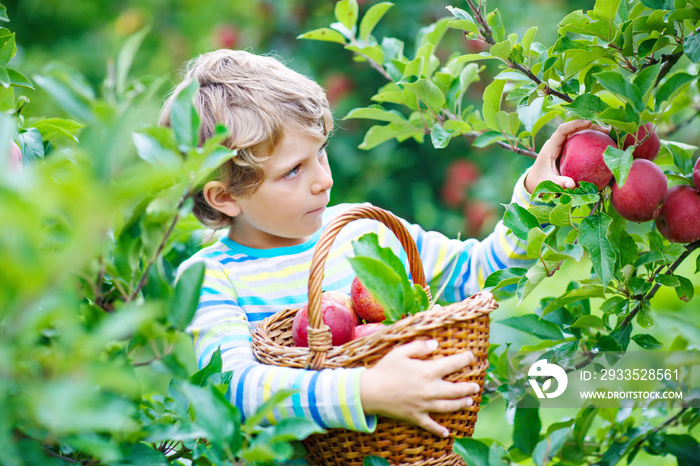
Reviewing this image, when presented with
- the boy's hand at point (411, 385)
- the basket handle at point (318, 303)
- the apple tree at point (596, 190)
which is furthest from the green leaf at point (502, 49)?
the boy's hand at point (411, 385)

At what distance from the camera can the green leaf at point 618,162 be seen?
2.68ft

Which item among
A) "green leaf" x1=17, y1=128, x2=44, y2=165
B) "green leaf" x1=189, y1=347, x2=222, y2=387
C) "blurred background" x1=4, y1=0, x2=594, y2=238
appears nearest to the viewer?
"green leaf" x1=189, y1=347, x2=222, y2=387

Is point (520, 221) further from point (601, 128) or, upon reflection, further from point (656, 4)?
point (656, 4)

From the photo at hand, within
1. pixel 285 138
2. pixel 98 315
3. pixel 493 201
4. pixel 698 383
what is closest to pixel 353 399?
pixel 98 315

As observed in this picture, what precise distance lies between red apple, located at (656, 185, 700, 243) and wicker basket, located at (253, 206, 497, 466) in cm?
34

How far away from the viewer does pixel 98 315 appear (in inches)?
26.5

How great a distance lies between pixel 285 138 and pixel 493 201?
67.5 inches

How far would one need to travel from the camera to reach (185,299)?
25.1 inches

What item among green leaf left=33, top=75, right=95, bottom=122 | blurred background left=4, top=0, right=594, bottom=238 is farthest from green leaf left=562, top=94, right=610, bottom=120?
blurred background left=4, top=0, right=594, bottom=238

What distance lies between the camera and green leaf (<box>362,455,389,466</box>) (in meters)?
0.82

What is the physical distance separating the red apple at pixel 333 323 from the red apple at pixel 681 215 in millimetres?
522

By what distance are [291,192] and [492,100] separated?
0.40 metres

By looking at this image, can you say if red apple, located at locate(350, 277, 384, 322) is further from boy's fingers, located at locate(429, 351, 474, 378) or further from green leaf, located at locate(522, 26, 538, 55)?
green leaf, located at locate(522, 26, 538, 55)

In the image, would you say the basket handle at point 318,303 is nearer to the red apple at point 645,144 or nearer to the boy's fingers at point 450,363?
the boy's fingers at point 450,363
